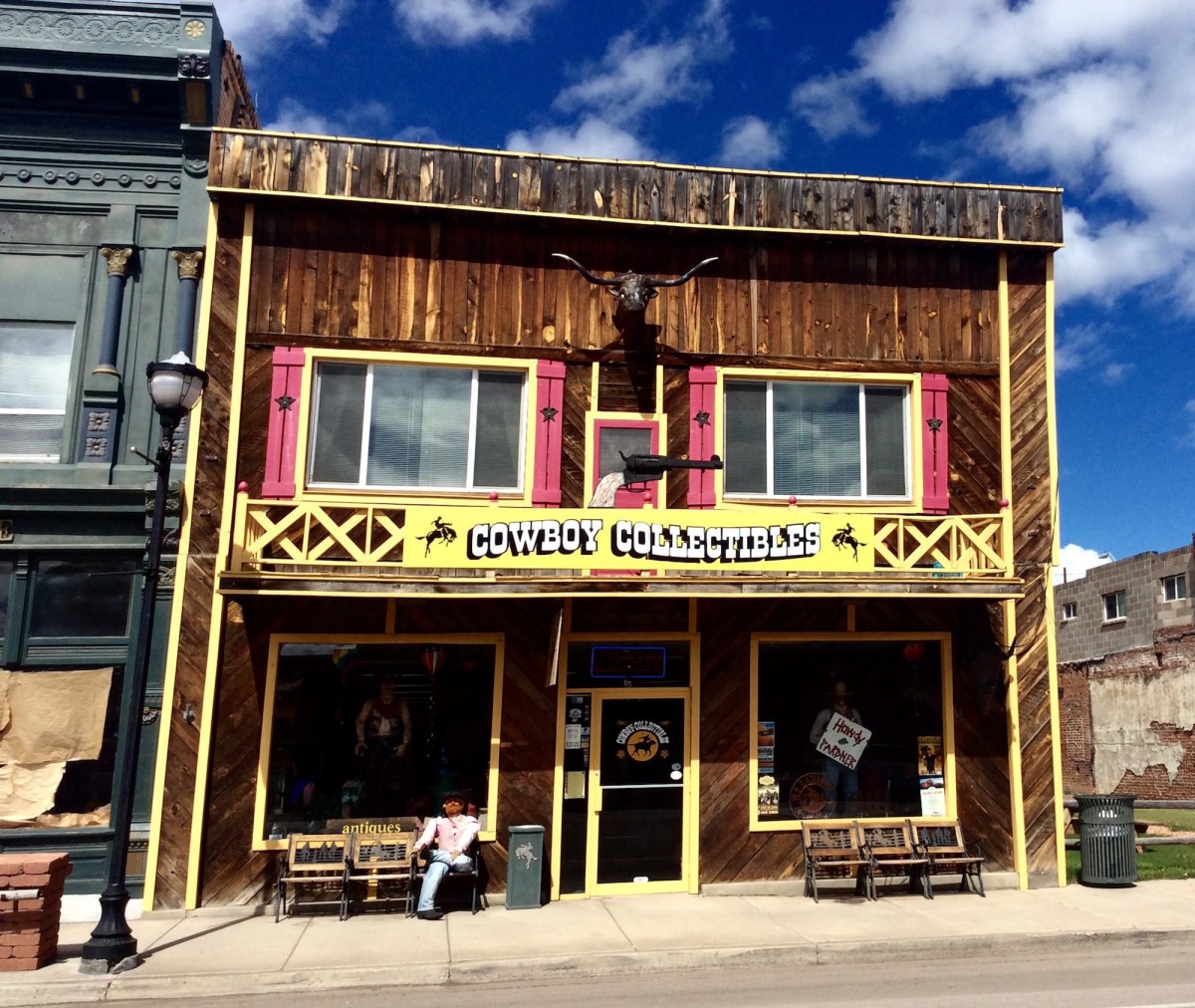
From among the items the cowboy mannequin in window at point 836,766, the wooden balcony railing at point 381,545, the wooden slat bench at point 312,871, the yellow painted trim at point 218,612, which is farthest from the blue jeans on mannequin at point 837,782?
the yellow painted trim at point 218,612

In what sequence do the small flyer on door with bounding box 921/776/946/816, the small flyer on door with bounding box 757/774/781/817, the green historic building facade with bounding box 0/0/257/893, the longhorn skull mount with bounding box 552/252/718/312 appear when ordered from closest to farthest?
the green historic building facade with bounding box 0/0/257/893 < the small flyer on door with bounding box 757/774/781/817 < the longhorn skull mount with bounding box 552/252/718/312 < the small flyer on door with bounding box 921/776/946/816

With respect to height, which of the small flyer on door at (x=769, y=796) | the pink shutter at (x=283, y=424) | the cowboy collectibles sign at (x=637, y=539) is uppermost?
the pink shutter at (x=283, y=424)

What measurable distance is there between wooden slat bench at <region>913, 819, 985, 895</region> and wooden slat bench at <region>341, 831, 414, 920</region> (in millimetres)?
5790

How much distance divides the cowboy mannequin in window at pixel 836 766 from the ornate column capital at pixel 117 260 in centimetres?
987

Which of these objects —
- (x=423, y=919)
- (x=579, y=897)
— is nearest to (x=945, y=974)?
(x=579, y=897)

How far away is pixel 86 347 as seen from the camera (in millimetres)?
11859

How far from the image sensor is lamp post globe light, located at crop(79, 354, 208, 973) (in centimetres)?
855

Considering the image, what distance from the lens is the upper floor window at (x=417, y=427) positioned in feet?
39.4

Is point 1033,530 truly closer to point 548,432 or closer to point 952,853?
point 952,853

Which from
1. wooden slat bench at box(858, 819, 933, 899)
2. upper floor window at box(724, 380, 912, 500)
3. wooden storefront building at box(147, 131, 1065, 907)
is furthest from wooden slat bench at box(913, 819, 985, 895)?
upper floor window at box(724, 380, 912, 500)

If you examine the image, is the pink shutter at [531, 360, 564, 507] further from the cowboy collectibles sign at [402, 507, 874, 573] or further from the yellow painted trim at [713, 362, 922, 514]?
the yellow painted trim at [713, 362, 922, 514]

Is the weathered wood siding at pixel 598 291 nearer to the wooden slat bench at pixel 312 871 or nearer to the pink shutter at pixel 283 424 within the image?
the pink shutter at pixel 283 424

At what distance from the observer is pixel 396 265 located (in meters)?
12.2

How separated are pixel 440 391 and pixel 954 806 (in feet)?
26.2
